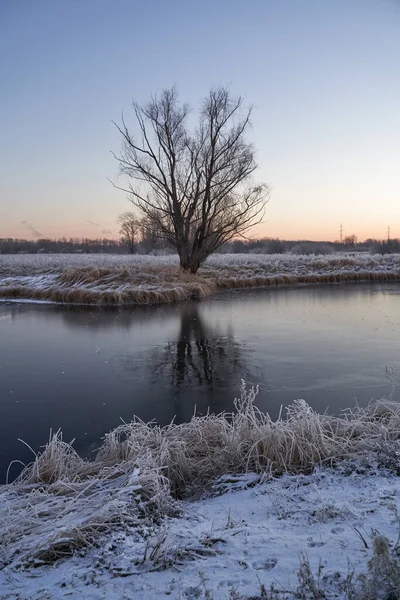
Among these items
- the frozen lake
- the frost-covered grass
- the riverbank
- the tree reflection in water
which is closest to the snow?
the riverbank

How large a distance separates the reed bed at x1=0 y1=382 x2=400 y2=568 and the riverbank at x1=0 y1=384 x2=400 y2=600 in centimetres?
1

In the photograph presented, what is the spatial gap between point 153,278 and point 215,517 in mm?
16486

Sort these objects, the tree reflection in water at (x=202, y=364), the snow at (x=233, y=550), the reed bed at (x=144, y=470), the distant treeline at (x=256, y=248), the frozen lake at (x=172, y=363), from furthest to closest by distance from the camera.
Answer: the distant treeline at (x=256, y=248)
the tree reflection in water at (x=202, y=364)
the frozen lake at (x=172, y=363)
the reed bed at (x=144, y=470)
the snow at (x=233, y=550)

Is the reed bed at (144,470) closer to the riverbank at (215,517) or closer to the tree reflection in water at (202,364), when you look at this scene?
the riverbank at (215,517)

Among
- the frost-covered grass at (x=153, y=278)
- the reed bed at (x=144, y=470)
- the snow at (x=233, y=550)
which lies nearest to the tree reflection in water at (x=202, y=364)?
the reed bed at (x=144, y=470)

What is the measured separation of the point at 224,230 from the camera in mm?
22000

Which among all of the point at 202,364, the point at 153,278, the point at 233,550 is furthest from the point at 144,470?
the point at 153,278

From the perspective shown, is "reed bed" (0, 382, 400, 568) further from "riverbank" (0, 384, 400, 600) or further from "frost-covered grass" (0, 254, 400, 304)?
"frost-covered grass" (0, 254, 400, 304)

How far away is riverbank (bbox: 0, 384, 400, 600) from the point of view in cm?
221

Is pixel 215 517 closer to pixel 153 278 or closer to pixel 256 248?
pixel 153 278

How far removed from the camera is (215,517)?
9.86 ft

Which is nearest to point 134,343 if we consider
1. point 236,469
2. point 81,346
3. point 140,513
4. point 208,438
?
point 81,346

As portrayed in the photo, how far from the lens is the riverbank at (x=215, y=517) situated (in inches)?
87.1

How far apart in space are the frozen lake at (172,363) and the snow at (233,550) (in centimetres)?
216
